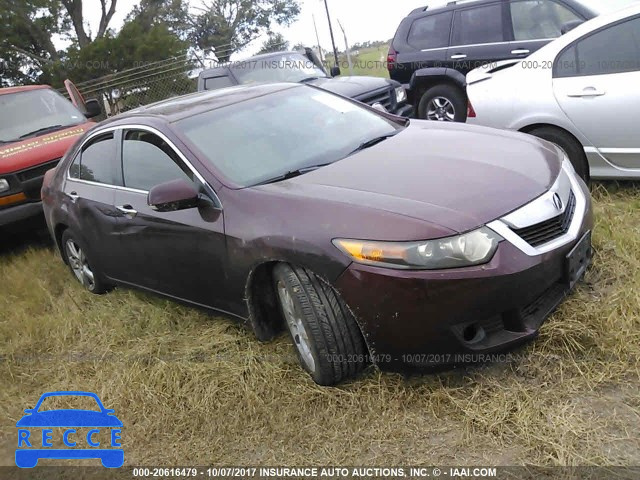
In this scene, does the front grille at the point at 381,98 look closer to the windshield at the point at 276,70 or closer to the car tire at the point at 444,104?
the car tire at the point at 444,104

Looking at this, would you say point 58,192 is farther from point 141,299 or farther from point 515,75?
point 515,75

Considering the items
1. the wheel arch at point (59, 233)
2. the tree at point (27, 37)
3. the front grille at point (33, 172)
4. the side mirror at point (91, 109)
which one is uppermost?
the tree at point (27, 37)

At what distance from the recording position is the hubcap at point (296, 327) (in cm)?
300

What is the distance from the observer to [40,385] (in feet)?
12.6

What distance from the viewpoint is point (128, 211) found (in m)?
3.86

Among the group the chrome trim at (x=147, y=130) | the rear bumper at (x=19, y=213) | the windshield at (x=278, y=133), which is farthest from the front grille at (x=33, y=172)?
the windshield at (x=278, y=133)

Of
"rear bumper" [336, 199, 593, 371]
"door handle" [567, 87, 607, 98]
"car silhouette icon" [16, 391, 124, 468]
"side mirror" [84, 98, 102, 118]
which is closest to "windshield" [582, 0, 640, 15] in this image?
"door handle" [567, 87, 607, 98]

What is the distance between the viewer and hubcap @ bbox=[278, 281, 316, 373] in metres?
3.00

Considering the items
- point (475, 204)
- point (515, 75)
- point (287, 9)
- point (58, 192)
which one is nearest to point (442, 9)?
point (515, 75)

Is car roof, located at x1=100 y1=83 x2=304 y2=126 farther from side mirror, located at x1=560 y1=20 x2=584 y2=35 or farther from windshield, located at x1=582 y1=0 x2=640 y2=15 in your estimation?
windshield, located at x1=582 y1=0 x2=640 y2=15

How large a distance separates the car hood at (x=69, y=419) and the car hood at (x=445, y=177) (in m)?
1.57

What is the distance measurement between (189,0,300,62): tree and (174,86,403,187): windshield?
24457 mm

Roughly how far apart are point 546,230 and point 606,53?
235 cm

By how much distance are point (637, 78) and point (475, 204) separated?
2322 mm
